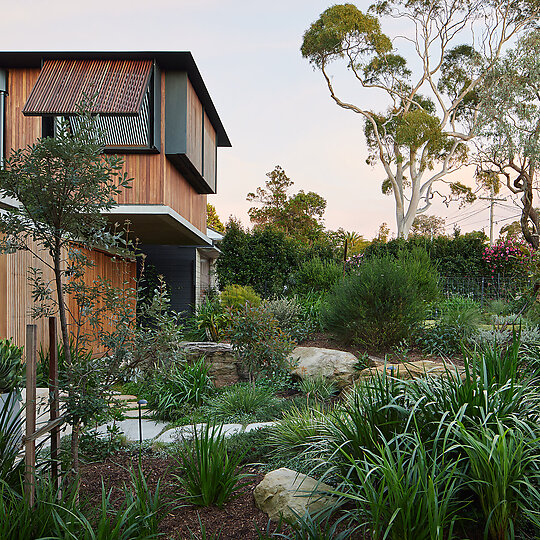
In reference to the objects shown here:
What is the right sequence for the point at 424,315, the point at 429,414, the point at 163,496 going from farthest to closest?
1. the point at 424,315
2. the point at 163,496
3. the point at 429,414

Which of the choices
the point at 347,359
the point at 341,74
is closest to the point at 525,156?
the point at 341,74

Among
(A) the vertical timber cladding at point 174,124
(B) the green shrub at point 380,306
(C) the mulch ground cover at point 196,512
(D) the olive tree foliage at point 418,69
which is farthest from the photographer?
(D) the olive tree foliage at point 418,69

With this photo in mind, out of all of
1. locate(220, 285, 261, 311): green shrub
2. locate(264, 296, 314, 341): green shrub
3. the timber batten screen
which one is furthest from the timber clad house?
locate(264, 296, 314, 341): green shrub

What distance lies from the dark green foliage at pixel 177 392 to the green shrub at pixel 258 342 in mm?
575

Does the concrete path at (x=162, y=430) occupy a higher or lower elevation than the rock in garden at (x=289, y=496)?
lower

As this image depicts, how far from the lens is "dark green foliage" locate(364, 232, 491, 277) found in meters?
15.2

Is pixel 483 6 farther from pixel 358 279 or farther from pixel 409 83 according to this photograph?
pixel 358 279

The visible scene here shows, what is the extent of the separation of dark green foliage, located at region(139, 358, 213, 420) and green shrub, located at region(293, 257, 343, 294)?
5561 millimetres

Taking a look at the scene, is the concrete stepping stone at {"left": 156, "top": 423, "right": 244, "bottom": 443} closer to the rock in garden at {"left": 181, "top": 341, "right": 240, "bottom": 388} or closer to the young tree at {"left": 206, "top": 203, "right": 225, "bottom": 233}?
the rock in garden at {"left": 181, "top": 341, "right": 240, "bottom": 388}

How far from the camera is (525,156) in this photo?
18.5m

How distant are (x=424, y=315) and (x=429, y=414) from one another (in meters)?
5.57

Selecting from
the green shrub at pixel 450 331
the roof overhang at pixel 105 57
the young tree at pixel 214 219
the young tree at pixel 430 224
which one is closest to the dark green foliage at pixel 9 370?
the green shrub at pixel 450 331

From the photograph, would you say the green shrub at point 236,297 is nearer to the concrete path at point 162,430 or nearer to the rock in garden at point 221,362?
the rock in garden at point 221,362

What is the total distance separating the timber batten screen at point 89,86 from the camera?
30.2 feet
